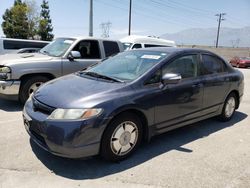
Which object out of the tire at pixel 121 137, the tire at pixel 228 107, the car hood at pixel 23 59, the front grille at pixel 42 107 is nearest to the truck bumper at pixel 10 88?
the car hood at pixel 23 59

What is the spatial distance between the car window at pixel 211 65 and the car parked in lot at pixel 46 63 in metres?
3.04

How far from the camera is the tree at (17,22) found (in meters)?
41.9

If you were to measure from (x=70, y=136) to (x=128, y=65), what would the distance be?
1683 millimetres

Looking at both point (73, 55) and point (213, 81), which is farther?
point (73, 55)

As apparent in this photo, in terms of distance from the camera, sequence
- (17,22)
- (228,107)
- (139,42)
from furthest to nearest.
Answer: (17,22) < (139,42) < (228,107)

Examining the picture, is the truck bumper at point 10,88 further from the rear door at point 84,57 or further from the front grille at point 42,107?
the front grille at point 42,107

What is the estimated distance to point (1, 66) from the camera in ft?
19.5

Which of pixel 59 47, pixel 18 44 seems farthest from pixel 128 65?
pixel 18 44

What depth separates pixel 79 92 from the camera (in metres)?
3.60

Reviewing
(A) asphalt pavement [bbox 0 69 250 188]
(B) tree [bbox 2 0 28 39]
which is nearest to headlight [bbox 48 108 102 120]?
(A) asphalt pavement [bbox 0 69 250 188]

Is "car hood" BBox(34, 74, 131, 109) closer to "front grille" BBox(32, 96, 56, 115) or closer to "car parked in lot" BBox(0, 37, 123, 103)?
"front grille" BBox(32, 96, 56, 115)

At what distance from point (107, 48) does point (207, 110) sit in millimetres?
3574

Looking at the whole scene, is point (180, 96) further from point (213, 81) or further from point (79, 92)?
point (79, 92)

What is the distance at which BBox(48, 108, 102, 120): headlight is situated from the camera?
3252mm
